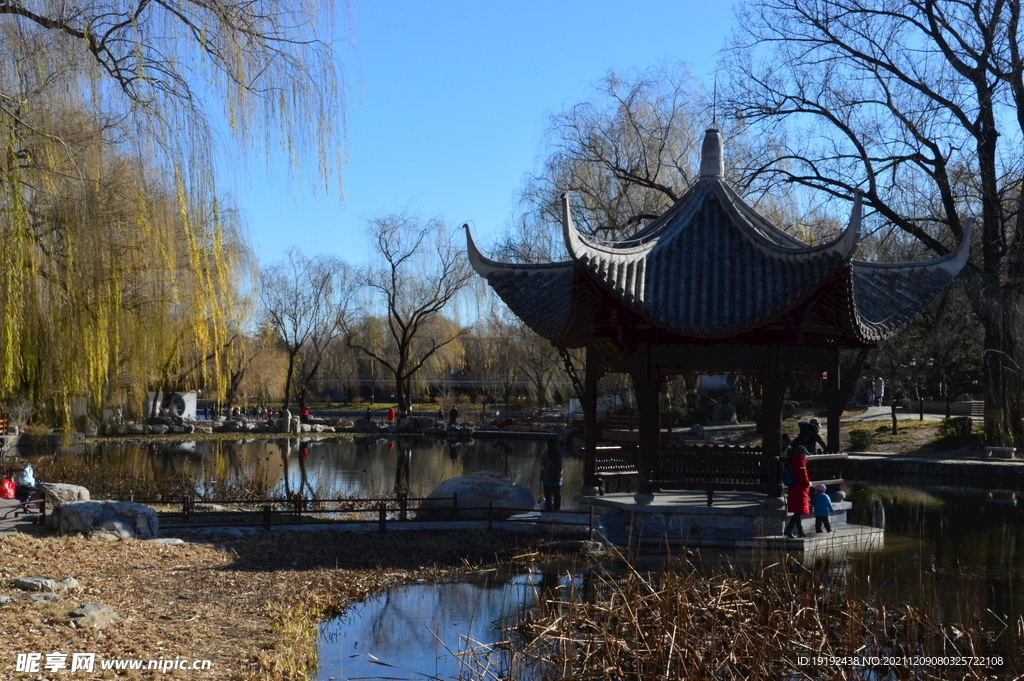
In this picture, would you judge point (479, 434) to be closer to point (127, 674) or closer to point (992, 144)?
point (992, 144)

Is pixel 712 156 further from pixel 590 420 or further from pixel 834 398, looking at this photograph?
pixel 590 420

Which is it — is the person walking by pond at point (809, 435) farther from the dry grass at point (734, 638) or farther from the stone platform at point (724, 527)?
the dry grass at point (734, 638)

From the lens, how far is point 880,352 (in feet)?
99.8

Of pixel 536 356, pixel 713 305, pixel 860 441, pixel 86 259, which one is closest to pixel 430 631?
pixel 86 259

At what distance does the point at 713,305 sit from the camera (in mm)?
11727

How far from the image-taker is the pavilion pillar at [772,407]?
11.9m

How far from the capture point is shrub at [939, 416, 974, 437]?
22.5 metres

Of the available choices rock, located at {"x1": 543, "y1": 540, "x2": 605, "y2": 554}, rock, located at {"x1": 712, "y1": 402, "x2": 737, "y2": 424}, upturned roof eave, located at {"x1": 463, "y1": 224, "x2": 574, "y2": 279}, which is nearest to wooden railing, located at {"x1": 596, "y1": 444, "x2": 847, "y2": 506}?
rock, located at {"x1": 543, "y1": 540, "x2": 605, "y2": 554}

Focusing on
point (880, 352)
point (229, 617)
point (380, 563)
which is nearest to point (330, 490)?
point (380, 563)

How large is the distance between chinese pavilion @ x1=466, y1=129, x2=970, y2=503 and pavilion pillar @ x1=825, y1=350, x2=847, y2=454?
2 centimetres

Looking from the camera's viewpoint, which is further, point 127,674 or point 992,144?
point 992,144

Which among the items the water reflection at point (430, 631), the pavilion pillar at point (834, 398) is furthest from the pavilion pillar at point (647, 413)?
the water reflection at point (430, 631)

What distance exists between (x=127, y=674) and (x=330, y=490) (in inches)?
528

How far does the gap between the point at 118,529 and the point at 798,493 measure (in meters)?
7.68
